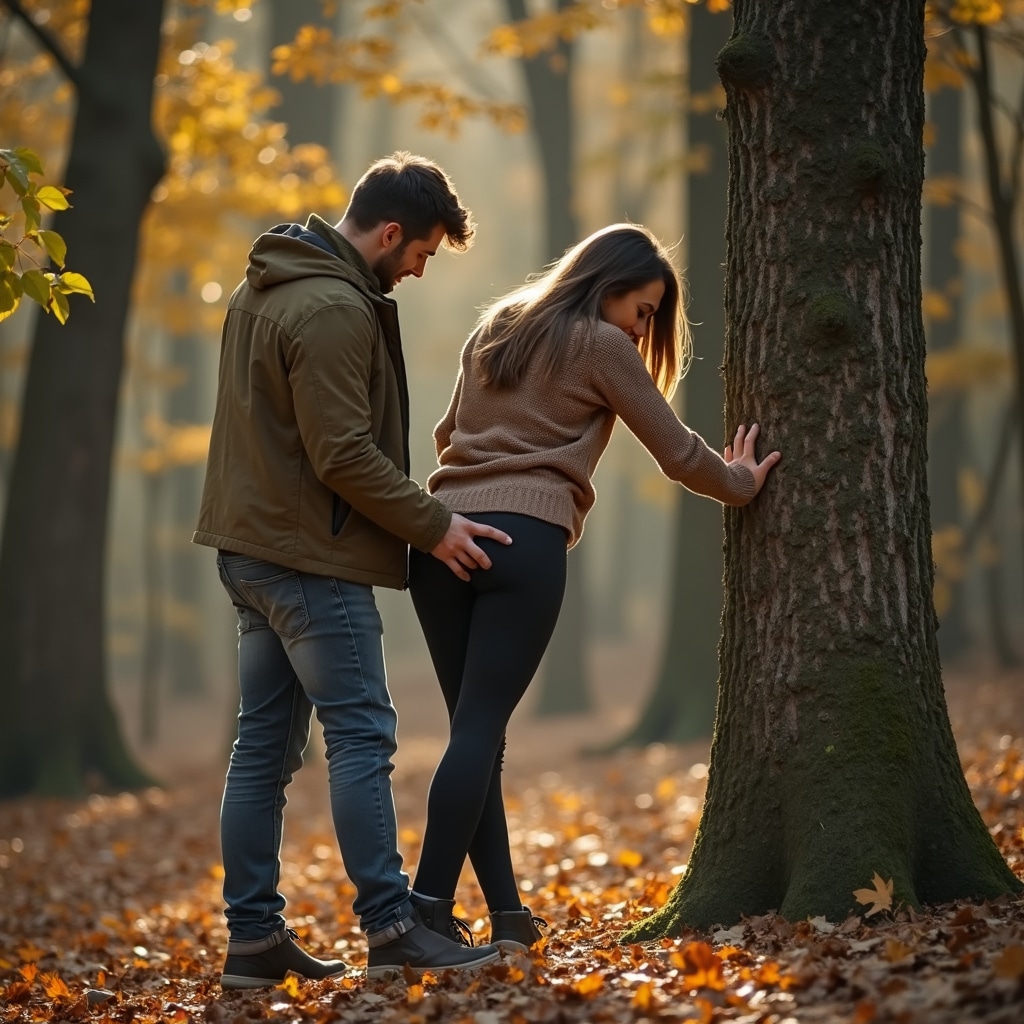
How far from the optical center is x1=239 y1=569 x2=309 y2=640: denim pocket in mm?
3447

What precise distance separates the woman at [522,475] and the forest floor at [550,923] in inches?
17.0

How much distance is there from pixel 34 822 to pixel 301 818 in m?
1.88

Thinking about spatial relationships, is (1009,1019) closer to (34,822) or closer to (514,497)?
(514,497)

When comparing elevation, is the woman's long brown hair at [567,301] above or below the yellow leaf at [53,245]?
below

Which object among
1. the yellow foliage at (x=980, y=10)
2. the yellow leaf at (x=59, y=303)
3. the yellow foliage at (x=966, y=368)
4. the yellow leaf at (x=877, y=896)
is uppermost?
the yellow foliage at (x=980, y=10)

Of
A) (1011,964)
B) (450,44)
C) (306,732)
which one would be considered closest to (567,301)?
(306,732)

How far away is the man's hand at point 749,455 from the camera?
364 centimetres

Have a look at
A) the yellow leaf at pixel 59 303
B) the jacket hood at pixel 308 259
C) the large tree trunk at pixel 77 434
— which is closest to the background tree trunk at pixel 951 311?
the large tree trunk at pixel 77 434

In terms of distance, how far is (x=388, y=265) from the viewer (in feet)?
11.8

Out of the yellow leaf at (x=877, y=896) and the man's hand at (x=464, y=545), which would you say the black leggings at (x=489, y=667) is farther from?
the yellow leaf at (x=877, y=896)

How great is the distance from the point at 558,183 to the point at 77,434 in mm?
8292

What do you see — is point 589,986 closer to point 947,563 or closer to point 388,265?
point 388,265

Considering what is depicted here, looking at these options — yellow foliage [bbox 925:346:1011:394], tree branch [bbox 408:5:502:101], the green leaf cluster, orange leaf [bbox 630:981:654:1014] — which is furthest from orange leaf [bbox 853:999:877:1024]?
tree branch [bbox 408:5:502:101]

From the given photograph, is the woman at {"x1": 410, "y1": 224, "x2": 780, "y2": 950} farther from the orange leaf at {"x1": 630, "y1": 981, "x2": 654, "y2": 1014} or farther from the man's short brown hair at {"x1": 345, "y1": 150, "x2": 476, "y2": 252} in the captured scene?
the orange leaf at {"x1": 630, "y1": 981, "x2": 654, "y2": 1014}
